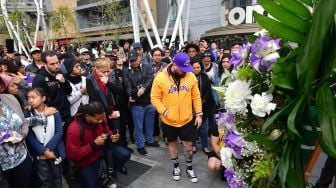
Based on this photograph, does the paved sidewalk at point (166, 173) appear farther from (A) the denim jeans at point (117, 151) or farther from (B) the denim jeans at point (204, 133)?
(A) the denim jeans at point (117, 151)

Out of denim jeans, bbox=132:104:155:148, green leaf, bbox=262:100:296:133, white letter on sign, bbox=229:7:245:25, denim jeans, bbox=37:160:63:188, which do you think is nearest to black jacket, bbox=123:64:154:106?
Result: denim jeans, bbox=132:104:155:148

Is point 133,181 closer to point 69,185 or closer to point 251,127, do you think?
point 69,185

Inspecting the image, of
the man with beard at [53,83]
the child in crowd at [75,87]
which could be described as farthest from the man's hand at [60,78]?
the child in crowd at [75,87]

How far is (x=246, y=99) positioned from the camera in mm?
1343

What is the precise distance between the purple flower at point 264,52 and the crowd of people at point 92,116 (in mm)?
1012

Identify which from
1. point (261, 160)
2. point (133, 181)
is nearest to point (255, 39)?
point (261, 160)

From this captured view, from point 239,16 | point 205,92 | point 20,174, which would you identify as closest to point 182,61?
point 205,92

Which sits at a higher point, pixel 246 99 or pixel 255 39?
pixel 255 39

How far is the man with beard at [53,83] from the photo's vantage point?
12.9 feet

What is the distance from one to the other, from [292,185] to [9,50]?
9636 millimetres

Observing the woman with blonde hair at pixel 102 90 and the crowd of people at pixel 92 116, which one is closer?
the crowd of people at pixel 92 116

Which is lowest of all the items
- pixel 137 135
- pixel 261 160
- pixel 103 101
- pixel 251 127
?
pixel 137 135

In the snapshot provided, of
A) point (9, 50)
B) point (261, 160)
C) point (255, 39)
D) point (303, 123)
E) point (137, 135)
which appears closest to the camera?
point (303, 123)

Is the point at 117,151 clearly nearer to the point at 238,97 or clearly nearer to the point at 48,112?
the point at 48,112
